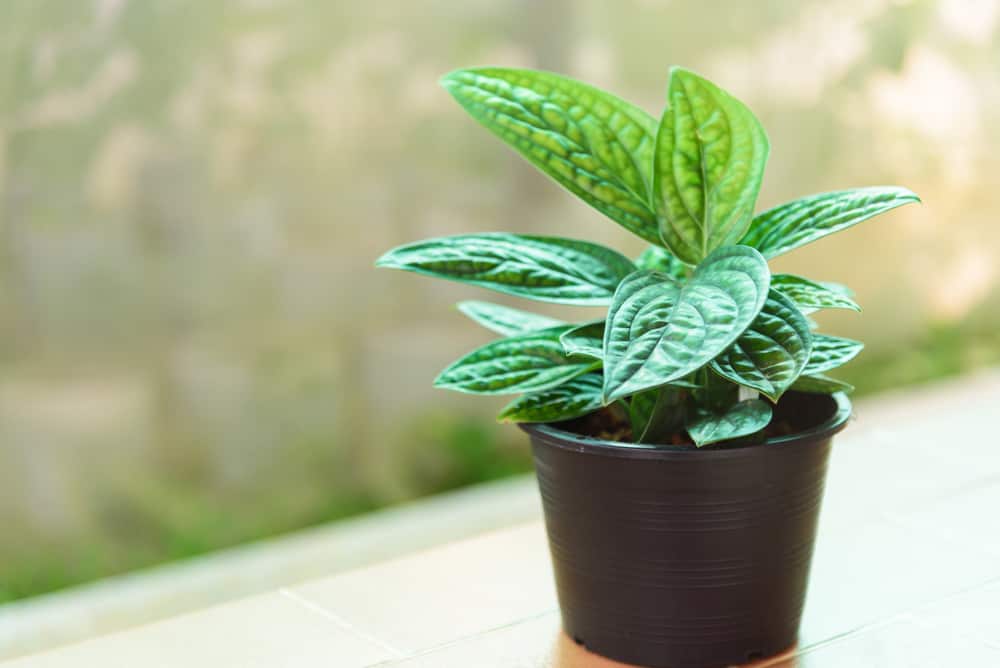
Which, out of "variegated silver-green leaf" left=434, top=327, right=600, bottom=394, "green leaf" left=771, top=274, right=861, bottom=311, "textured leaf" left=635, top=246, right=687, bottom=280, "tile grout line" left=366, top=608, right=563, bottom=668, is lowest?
"tile grout line" left=366, top=608, right=563, bottom=668

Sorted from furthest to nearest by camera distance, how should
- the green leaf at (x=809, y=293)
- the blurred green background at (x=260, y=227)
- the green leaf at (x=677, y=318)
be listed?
the blurred green background at (x=260, y=227) → the green leaf at (x=809, y=293) → the green leaf at (x=677, y=318)

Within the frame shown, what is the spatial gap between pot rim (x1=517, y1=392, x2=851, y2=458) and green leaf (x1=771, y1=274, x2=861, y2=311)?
0.33 ft

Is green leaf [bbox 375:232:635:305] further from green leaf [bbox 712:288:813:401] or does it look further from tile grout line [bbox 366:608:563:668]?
tile grout line [bbox 366:608:563:668]

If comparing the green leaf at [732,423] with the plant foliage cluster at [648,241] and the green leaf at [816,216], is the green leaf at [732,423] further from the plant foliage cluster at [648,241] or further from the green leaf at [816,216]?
the green leaf at [816,216]

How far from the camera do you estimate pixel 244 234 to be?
8.59 ft

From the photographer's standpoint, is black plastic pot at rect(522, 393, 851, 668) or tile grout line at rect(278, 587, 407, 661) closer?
black plastic pot at rect(522, 393, 851, 668)

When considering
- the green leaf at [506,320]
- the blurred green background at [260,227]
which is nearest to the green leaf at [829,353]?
the green leaf at [506,320]

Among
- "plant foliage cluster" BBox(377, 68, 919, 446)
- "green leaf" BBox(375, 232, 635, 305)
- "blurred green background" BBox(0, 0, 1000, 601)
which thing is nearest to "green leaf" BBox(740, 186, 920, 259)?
"plant foliage cluster" BBox(377, 68, 919, 446)

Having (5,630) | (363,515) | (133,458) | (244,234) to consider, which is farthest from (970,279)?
(5,630)

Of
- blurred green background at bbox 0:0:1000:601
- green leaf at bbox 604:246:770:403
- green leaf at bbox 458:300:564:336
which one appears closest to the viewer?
green leaf at bbox 604:246:770:403

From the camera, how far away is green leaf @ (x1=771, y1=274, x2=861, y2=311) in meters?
0.92

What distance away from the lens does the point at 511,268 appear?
3.23ft

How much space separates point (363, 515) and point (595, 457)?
6.47 feet

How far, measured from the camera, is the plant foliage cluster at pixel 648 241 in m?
0.92
